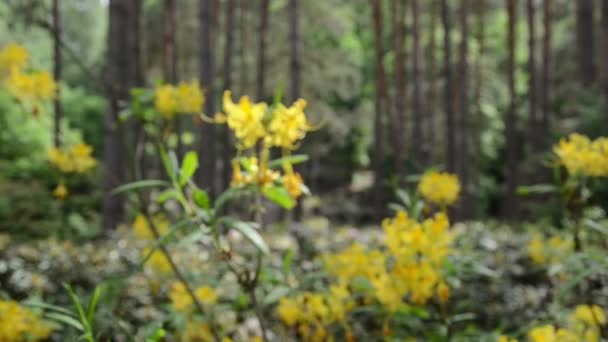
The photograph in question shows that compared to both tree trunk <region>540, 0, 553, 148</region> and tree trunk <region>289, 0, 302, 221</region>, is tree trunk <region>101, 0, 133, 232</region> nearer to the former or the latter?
tree trunk <region>289, 0, 302, 221</region>

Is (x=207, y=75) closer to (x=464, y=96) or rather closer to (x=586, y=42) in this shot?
(x=464, y=96)

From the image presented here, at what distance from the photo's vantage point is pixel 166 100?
7.57ft

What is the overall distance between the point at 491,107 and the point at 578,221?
2007 cm

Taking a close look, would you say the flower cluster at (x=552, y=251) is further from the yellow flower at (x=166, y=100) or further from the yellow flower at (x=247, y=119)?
the yellow flower at (x=247, y=119)

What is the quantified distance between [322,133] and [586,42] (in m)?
9.01

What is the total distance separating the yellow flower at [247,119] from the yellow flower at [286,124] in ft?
0.09

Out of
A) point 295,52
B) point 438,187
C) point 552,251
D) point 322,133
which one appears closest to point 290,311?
point 438,187

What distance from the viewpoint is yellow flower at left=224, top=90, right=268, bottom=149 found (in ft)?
5.33

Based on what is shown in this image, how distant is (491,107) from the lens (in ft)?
71.3

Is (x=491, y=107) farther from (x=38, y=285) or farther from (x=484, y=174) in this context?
(x=38, y=285)

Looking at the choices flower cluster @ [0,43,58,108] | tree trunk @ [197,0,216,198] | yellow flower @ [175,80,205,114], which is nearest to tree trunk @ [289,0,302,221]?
tree trunk @ [197,0,216,198]

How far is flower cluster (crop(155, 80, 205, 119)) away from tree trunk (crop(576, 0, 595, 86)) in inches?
495

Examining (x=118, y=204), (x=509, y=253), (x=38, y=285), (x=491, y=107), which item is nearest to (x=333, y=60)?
(x=491, y=107)

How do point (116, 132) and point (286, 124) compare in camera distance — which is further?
point (116, 132)
